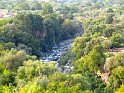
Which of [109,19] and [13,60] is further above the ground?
[13,60]

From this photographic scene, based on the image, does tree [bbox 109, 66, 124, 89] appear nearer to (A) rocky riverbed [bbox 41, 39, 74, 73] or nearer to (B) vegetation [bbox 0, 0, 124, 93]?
(B) vegetation [bbox 0, 0, 124, 93]

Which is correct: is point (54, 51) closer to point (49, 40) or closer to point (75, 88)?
point (49, 40)

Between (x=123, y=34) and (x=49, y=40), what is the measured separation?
30103mm

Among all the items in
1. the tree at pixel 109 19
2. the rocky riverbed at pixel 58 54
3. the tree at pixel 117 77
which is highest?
the tree at pixel 109 19

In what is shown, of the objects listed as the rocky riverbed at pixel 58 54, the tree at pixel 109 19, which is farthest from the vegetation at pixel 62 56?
the rocky riverbed at pixel 58 54

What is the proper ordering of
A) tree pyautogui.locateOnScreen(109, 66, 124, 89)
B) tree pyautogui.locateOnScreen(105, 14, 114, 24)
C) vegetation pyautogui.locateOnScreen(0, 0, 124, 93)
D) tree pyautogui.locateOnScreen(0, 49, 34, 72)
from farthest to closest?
tree pyautogui.locateOnScreen(105, 14, 114, 24) → tree pyautogui.locateOnScreen(0, 49, 34, 72) → tree pyautogui.locateOnScreen(109, 66, 124, 89) → vegetation pyautogui.locateOnScreen(0, 0, 124, 93)

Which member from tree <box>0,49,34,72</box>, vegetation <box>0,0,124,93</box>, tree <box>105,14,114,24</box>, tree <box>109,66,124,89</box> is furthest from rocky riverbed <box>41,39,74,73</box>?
tree <box>109,66,124,89</box>

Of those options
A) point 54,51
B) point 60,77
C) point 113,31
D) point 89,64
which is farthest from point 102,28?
point 60,77

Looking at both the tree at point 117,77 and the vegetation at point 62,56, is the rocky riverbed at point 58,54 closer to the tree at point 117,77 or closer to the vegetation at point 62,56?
the vegetation at point 62,56

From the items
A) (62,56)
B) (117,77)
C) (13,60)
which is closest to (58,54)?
(62,56)

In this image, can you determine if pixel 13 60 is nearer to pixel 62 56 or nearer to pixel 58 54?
pixel 62 56

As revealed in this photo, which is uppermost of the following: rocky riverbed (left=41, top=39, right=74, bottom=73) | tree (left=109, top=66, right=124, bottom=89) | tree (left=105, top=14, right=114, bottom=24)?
tree (left=105, top=14, right=114, bottom=24)

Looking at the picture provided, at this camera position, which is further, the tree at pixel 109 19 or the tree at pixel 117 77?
the tree at pixel 109 19

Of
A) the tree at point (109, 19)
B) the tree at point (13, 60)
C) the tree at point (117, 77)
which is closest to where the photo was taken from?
the tree at point (117, 77)
